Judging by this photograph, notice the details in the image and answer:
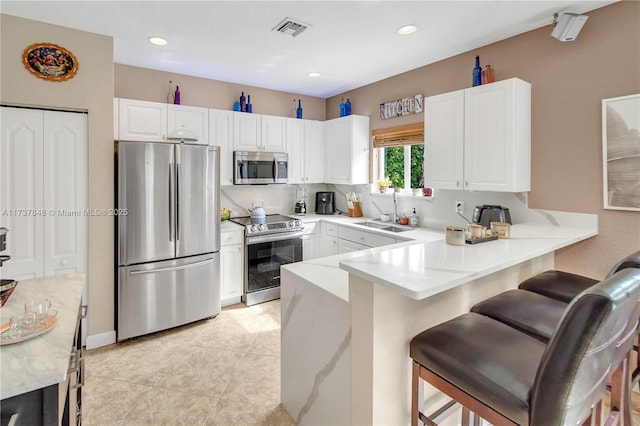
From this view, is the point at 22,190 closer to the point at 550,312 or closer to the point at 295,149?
the point at 295,149

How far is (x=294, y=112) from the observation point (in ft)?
15.3

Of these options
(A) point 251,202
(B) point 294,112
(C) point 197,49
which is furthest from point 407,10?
(A) point 251,202

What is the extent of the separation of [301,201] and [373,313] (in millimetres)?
3463

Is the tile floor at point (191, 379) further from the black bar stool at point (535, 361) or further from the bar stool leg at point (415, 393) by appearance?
the black bar stool at point (535, 361)

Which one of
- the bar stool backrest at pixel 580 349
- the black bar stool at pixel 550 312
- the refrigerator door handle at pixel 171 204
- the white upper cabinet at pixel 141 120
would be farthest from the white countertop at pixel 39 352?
the white upper cabinet at pixel 141 120

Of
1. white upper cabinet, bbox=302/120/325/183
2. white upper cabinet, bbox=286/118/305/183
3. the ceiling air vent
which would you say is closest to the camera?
the ceiling air vent

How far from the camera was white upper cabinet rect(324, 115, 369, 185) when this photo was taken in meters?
4.15

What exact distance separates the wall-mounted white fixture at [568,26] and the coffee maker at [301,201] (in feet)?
10.5

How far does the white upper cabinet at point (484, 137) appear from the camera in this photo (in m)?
2.54

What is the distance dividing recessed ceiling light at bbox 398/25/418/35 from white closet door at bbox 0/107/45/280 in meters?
2.94

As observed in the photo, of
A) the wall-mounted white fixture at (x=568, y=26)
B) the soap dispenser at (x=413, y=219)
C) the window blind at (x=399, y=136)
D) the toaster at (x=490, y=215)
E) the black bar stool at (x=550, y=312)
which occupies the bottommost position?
the black bar stool at (x=550, y=312)

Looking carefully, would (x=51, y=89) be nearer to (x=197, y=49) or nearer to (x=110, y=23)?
(x=110, y=23)

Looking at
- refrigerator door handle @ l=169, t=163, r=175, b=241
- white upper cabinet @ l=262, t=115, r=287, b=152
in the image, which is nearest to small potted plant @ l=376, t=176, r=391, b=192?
white upper cabinet @ l=262, t=115, r=287, b=152

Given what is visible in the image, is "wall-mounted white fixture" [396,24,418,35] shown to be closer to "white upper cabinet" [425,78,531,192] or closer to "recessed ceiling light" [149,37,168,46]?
"white upper cabinet" [425,78,531,192]
